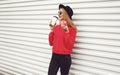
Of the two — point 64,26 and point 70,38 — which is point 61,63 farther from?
point 64,26

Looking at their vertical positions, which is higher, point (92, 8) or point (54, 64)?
point (92, 8)

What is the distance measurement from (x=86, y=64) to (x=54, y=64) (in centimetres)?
65

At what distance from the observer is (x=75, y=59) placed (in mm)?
5324

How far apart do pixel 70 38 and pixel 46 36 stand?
1.27 metres

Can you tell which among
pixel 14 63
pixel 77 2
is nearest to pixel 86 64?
pixel 77 2

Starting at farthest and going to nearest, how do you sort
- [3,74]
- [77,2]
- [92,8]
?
[3,74]
[77,2]
[92,8]

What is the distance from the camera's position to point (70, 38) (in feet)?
16.2

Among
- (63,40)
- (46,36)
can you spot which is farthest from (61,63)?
(46,36)

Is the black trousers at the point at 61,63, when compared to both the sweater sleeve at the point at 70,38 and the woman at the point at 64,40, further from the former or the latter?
the sweater sleeve at the point at 70,38

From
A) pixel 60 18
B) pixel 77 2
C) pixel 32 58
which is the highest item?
pixel 77 2

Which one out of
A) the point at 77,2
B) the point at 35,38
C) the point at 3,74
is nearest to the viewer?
the point at 77,2

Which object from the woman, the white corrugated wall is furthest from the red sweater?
the white corrugated wall

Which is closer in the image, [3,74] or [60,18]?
[60,18]

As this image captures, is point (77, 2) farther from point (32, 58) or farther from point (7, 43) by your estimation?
→ point (7, 43)
